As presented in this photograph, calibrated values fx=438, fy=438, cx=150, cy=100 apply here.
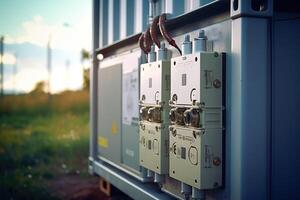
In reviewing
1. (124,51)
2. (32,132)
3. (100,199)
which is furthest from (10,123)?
(124,51)

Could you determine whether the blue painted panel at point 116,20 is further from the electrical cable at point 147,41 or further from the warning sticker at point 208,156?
the warning sticker at point 208,156

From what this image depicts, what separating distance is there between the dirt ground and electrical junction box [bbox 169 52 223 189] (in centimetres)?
246

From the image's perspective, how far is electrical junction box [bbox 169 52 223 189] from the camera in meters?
2.51

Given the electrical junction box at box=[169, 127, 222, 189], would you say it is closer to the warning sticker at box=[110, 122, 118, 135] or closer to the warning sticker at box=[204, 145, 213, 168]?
the warning sticker at box=[204, 145, 213, 168]

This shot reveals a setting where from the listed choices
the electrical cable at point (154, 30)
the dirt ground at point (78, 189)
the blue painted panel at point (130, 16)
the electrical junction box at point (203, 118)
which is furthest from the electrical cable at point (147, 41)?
the dirt ground at point (78, 189)

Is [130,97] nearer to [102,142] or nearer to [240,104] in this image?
[102,142]

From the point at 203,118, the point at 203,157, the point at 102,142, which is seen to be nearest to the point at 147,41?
the point at 203,118

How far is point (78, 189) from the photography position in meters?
6.41

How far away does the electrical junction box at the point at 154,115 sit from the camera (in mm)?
3062

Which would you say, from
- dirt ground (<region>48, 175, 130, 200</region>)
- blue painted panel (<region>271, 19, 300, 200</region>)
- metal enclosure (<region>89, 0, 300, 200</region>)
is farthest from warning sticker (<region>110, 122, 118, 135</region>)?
blue painted panel (<region>271, 19, 300, 200</region>)

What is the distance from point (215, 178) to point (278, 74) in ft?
2.29

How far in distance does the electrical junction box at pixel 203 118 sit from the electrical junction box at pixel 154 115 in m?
0.38

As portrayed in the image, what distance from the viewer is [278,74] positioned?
95.9 inches

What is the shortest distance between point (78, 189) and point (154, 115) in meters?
3.63
